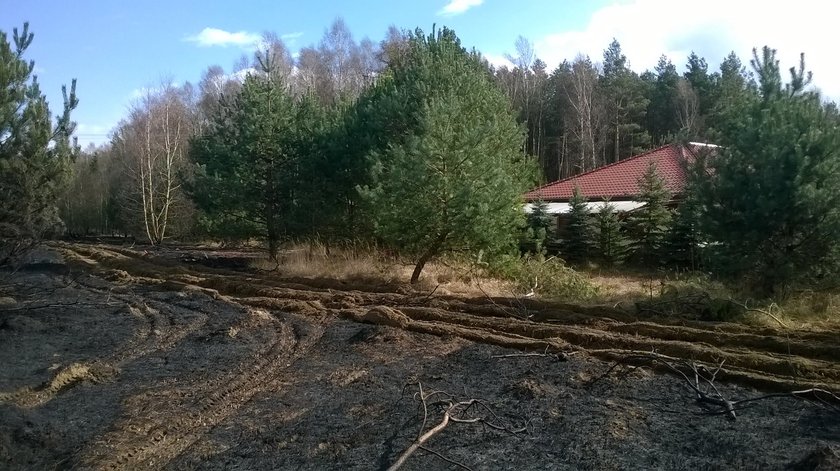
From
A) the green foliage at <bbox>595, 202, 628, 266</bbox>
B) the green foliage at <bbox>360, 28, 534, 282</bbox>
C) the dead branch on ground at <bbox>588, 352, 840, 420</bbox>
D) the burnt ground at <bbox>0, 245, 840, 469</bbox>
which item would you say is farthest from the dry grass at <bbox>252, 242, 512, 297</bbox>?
the green foliage at <bbox>595, 202, 628, 266</bbox>

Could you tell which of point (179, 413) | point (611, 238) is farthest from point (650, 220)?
point (179, 413)

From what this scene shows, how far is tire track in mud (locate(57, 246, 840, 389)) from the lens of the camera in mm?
8039

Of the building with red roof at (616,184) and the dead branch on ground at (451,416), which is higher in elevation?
the building with red roof at (616,184)

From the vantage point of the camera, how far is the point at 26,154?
13.2 m

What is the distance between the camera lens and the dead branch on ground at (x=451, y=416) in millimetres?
5809

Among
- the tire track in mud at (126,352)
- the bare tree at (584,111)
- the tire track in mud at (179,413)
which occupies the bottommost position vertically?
the tire track in mud at (179,413)

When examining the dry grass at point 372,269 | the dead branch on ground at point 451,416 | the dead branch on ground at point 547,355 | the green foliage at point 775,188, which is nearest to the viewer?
the dead branch on ground at point 451,416

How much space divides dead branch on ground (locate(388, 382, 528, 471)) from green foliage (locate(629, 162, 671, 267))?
17.1 meters

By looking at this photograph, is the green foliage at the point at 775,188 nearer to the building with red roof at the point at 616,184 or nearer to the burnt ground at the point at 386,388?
the burnt ground at the point at 386,388

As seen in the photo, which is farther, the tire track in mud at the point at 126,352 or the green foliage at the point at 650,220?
the green foliage at the point at 650,220

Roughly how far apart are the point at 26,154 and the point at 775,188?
13.8 meters

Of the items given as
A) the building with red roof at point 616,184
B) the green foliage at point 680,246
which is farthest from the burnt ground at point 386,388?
the building with red roof at point 616,184

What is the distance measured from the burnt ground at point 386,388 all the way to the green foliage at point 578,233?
11.3 meters

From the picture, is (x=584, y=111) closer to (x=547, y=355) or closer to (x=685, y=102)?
(x=685, y=102)
